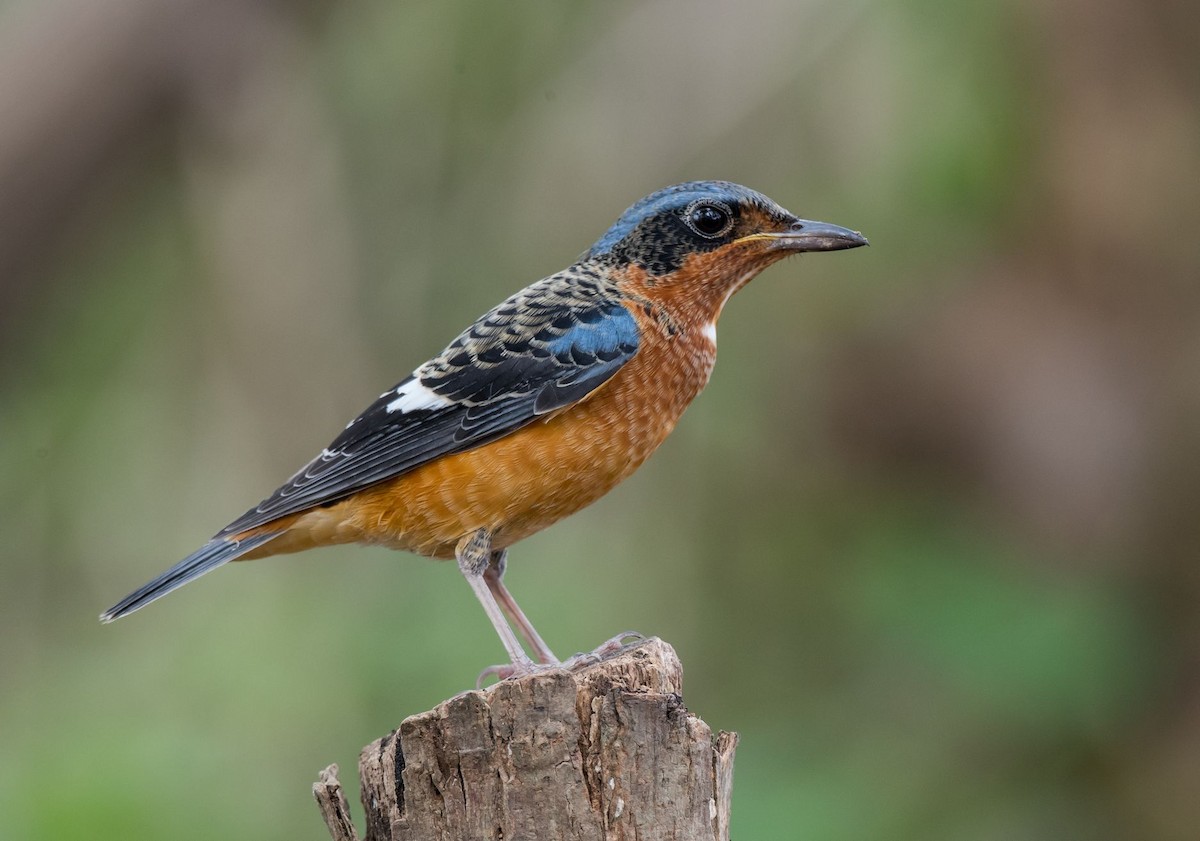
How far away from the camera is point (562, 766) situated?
12.1 feet

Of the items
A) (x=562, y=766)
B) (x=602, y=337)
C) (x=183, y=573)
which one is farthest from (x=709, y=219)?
(x=562, y=766)

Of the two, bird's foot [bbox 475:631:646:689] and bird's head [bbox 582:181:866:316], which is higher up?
bird's head [bbox 582:181:866:316]

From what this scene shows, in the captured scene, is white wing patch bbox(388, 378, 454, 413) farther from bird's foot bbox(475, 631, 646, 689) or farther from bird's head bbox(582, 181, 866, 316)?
bird's foot bbox(475, 631, 646, 689)

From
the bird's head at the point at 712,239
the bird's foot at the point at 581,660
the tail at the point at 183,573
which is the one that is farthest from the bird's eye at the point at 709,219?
the tail at the point at 183,573

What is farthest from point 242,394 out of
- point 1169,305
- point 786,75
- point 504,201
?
point 1169,305

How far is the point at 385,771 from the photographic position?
3.90m

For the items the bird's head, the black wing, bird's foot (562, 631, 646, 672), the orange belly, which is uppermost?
the bird's head

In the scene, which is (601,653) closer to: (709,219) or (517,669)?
(517,669)

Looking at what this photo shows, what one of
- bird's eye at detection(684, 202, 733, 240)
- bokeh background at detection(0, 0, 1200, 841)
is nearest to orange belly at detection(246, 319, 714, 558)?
bird's eye at detection(684, 202, 733, 240)

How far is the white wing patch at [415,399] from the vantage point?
552 cm

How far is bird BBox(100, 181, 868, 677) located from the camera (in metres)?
5.27

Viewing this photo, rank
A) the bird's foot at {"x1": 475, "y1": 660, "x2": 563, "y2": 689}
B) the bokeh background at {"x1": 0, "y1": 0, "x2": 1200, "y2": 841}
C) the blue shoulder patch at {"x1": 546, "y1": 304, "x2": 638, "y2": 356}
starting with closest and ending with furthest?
the bird's foot at {"x1": 475, "y1": 660, "x2": 563, "y2": 689}, the blue shoulder patch at {"x1": 546, "y1": 304, "x2": 638, "y2": 356}, the bokeh background at {"x1": 0, "y1": 0, "x2": 1200, "y2": 841}

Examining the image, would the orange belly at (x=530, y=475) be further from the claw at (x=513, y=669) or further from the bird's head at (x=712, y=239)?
the claw at (x=513, y=669)

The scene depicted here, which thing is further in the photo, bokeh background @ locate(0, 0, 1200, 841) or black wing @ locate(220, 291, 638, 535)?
bokeh background @ locate(0, 0, 1200, 841)
